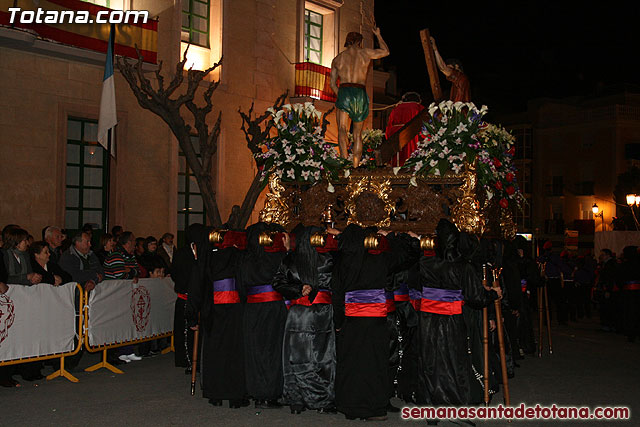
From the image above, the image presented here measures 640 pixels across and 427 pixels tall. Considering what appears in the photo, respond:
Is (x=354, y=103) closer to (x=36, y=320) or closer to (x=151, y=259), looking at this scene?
(x=151, y=259)

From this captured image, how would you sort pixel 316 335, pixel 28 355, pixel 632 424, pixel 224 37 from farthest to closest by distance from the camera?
1. pixel 224 37
2. pixel 28 355
3. pixel 316 335
4. pixel 632 424

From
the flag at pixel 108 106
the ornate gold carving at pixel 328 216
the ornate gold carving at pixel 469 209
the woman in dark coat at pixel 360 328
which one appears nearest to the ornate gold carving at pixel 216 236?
the woman in dark coat at pixel 360 328

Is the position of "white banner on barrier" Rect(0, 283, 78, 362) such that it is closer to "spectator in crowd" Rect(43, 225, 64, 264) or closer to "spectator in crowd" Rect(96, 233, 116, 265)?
"spectator in crowd" Rect(43, 225, 64, 264)

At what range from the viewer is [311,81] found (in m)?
18.9

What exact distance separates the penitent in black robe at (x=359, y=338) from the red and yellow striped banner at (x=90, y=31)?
29.8 feet

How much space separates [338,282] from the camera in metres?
7.34

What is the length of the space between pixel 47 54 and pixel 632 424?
40.7 ft

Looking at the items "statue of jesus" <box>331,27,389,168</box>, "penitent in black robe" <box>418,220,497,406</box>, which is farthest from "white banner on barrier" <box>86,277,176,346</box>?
"penitent in black robe" <box>418,220,497,406</box>

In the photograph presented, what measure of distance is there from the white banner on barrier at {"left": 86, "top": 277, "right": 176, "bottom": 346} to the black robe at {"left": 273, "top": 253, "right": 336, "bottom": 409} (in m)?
3.22

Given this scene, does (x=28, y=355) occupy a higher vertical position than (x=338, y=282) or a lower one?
lower

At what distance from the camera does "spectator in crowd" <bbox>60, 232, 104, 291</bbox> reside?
9727 millimetres

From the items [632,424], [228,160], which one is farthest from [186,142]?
[632,424]

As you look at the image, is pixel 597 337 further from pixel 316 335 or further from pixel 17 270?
pixel 17 270

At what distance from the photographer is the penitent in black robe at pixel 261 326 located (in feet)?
25.0
